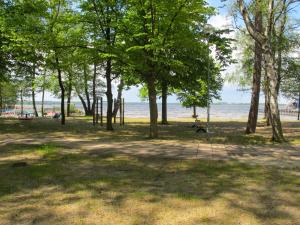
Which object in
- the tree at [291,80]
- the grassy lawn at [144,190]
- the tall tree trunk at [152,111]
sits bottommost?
the grassy lawn at [144,190]

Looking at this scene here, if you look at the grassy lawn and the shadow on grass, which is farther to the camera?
the shadow on grass

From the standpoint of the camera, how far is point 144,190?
7.56m

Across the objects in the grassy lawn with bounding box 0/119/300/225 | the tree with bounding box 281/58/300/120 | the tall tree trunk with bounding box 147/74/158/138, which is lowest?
the grassy lawn with bounding box 0/119/300/225

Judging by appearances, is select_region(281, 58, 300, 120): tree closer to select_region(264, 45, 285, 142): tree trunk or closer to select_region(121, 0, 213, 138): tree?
select_region(264, 45, 285, 142): tree trunk

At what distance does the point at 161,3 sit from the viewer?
49.9 feet

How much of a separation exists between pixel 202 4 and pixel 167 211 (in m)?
12.0

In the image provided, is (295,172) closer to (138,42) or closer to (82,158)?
(82,158)

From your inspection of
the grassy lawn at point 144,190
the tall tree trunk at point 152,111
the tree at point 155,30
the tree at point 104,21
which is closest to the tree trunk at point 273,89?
the tree at point 155,30

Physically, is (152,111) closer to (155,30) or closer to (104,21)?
(155,30)

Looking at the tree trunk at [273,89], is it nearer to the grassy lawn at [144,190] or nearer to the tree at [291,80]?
the grassy lawn at [144,190]

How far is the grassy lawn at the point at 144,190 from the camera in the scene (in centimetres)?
603

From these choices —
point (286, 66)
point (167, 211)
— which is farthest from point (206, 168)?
point (286, 66)

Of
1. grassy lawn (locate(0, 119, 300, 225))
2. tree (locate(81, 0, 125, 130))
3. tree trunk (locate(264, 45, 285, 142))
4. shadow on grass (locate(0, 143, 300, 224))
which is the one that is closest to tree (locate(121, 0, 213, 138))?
tree (locate(81, 0, 125, 130))

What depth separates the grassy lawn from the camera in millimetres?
6031
